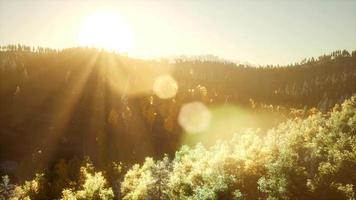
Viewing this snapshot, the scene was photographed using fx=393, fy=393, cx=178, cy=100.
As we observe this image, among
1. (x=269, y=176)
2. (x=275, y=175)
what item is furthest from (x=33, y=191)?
(x=275, y=175)

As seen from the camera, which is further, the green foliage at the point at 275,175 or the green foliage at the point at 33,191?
the green foliage at the point at 33,191

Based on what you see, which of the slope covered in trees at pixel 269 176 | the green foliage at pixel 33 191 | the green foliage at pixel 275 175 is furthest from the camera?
the green foliage at pixel 33 191

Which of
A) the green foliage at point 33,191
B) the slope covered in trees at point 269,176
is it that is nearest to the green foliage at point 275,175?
the slope covered in trees at point 269,176

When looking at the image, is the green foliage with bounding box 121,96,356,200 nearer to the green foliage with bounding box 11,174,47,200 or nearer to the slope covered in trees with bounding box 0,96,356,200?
the slope covered in trees with bounding box 0,96,356,200

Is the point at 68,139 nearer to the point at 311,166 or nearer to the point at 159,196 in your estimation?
the point at 159,196

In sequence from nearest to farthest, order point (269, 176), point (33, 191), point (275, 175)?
point (275, 175) → point (269, 176) → point (33, 191)

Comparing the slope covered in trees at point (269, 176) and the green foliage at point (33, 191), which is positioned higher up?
the slope covered in trees at point (269, 176)

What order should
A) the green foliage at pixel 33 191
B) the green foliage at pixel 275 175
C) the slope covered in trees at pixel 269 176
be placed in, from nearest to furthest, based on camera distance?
the green foliage at pixel 275 175 → the slope covered in trees at pixel 269 176 → the green foliage at pixel 33 191

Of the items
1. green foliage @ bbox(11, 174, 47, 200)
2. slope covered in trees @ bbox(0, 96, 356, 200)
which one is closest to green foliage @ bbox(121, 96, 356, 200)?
slope covered in trees @ bbox(0, 96, 356, 200)

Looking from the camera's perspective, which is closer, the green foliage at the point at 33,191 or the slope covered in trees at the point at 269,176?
the slope covered in trees at the point at 269,176

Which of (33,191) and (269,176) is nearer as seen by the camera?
(269,176)

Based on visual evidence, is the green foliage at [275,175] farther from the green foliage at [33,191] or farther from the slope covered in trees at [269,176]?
the green foliage at [33,191]

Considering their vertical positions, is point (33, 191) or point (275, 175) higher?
point (275, 175)

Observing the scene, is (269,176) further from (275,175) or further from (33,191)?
(33,191)
